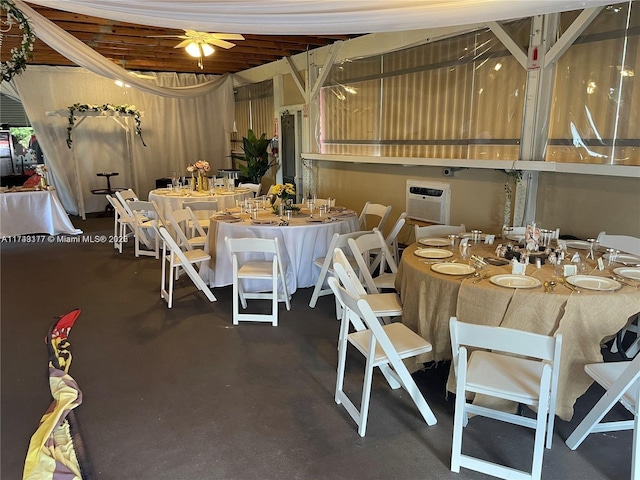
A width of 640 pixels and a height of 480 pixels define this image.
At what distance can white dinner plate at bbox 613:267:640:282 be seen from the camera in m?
2.64

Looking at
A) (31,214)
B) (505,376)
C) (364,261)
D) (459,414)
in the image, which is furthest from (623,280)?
(31,214)

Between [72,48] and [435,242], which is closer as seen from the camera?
[435,242]

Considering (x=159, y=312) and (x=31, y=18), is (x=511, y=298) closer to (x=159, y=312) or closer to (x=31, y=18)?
(x=159, y=312)

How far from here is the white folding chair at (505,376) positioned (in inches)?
74.6

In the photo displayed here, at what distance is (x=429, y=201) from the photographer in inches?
222

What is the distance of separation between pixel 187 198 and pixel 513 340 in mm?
5319

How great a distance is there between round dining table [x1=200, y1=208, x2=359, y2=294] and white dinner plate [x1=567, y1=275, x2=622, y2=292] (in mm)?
2445

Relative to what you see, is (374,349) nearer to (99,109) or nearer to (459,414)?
(459,414)

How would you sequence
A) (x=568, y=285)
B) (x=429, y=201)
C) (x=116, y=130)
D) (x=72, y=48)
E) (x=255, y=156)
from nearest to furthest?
(x=568, y=285), (x=72, y=48), (x=429, y=201), (x=255, y=156), (x=116, y=130)

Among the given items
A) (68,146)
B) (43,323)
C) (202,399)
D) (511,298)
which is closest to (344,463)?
(202,399)

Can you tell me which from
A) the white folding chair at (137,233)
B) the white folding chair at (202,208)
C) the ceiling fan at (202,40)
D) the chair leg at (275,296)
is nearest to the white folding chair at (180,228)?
the white folding chair at (202,208)

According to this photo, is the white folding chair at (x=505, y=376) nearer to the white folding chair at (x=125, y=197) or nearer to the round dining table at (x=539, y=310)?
the round dining table at (x=539, y=310)

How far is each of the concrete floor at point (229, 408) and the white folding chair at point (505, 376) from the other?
0.15m

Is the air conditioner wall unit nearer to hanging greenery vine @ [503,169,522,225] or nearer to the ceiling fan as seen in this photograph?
hanging greenery vine @ [503,169,522,225]
